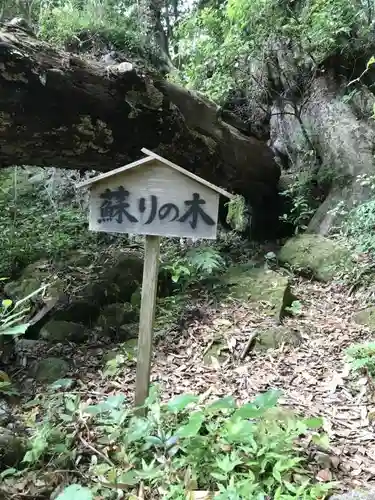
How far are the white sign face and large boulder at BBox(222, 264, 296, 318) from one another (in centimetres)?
200

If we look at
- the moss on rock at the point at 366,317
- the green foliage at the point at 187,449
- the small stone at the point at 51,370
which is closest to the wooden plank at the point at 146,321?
the green foliage at the point at 187,449

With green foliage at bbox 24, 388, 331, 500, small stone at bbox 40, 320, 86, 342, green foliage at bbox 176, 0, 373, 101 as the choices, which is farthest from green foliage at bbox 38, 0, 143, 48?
green foliage at bbox 24, 388, 331, 500

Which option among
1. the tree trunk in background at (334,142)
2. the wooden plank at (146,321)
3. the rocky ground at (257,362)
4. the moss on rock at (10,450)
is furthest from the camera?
the tree trunk in background at (334,142)

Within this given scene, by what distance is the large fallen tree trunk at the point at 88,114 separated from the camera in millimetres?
3906

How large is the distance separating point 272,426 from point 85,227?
5.58 m

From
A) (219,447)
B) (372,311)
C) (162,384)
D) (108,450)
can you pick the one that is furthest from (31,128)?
(372,311)

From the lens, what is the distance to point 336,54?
7.34 metres

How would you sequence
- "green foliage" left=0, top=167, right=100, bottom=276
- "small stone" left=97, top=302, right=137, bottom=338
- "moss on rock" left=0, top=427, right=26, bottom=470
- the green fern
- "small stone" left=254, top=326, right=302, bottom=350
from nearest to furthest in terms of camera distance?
"moss on rock" left=0, top=427, right=26, bottom=470 < "small stone" left=254, top=326, right=302, bottom=350 < "small stone" left=97, top=302, right=137, bottom=338 < the green fern < "green foliage" left=0, top=167, right=100, bottom=276

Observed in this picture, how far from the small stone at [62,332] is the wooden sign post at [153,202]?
183 cm

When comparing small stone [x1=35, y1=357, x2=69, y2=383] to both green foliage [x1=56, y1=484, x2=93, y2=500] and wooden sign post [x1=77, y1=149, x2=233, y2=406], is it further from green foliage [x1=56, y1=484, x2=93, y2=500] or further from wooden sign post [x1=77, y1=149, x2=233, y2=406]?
green foliage [x1=56, y1=484, x2=93, y2=500]

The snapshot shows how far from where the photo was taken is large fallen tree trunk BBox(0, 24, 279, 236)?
12.8 feet

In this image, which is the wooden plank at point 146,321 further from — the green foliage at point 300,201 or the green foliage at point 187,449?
the green foliage at point 300,201

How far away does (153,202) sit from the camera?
9.83 feet

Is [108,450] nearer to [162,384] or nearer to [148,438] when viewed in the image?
[148,438]
